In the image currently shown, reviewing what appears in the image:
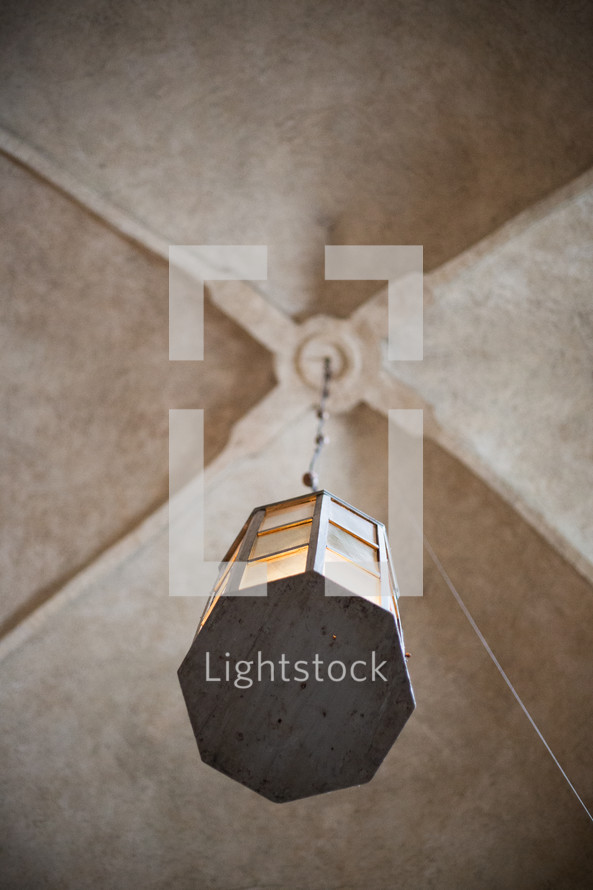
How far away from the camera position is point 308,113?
4.83 metres

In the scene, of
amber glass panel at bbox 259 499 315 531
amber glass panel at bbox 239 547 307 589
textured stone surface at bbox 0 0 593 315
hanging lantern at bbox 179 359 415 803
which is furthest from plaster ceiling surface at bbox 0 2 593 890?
hanging lantern at bbox 179 359 415 803

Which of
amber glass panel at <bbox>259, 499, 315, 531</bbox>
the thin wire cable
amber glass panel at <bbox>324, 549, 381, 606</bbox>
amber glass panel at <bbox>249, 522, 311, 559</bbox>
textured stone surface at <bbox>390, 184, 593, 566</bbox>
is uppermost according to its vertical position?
textured stone surface at <bbox>390, 184, 593, 566</bbox>

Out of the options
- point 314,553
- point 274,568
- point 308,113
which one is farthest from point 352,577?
point 308,113

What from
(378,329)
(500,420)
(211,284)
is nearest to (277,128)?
(211,284)

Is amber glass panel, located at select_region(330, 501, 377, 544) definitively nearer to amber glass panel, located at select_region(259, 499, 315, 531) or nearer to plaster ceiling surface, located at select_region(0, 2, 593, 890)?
amber glass panel, located at select_region(259, 499, 315, 531)

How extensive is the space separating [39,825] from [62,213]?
481cm

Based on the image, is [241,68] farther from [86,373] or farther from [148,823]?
[148,823]

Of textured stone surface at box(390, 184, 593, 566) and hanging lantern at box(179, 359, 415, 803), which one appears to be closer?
hanging lantern at box(179, 359, 415, 803)

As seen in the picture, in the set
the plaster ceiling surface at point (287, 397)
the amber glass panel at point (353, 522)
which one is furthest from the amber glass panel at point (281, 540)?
the plaster ceiling surface at point (287, 397)

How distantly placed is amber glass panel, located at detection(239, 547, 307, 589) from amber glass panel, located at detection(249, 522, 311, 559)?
8 cm

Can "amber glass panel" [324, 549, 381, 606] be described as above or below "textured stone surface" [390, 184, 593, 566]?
below

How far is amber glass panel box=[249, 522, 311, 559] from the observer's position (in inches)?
98.9

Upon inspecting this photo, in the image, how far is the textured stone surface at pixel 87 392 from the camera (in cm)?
534

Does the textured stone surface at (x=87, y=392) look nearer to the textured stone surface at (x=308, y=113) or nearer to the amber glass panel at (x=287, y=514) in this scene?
the textured stone surface at (x=308, y=113)
